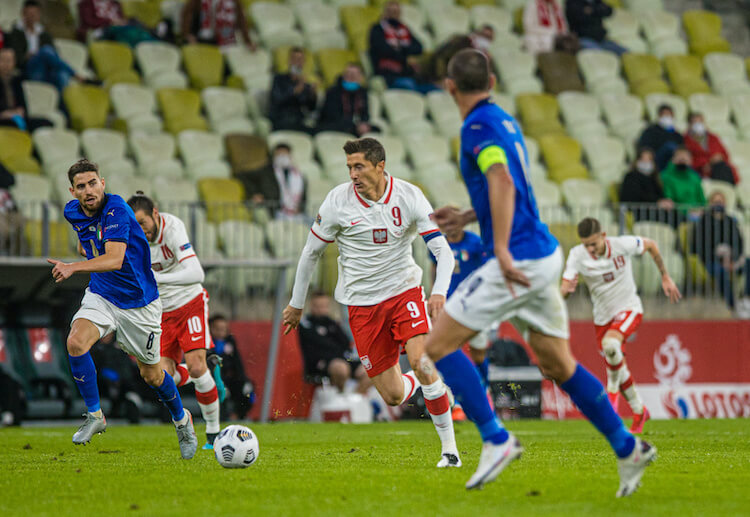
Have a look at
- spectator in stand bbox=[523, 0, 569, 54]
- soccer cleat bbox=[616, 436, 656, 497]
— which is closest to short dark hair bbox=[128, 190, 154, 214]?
soccer cleat bbox=[616, 436, 656, 497]

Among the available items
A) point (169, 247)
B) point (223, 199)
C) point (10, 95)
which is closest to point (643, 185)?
point (223, 199)

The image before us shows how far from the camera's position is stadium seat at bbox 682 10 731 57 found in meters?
24.3

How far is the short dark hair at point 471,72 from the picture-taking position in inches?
237

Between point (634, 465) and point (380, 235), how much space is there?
343 cm

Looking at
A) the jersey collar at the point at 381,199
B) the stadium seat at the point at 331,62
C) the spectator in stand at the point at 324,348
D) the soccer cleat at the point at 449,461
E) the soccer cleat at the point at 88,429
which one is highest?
the stadium seat at the point at 331,62

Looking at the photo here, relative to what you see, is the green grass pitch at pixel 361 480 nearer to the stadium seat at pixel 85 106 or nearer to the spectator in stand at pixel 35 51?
the stadium seat at pixel 85 106

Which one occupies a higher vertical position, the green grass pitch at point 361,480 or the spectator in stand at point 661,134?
the spectator in stand at point 661,134

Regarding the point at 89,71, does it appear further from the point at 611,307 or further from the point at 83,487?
the point at 83,487

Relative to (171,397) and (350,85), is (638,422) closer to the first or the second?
(171,397)

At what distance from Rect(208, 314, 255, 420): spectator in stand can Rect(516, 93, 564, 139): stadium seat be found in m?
7.97

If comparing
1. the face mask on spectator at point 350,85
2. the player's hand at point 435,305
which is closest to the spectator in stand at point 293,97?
the face mask on spectator at point 350,85

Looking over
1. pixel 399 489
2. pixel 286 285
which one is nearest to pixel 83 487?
pixel 399 489

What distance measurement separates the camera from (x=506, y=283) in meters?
5.82

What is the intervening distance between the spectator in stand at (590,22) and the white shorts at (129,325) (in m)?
15.9
